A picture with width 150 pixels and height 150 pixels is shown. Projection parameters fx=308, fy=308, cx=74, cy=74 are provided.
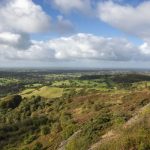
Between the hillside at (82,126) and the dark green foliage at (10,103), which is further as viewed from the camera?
the dark green foliage at (10,103)

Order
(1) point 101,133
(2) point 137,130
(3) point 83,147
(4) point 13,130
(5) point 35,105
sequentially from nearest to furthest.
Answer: (2) point 137,130 → (3) point 83,147 → (1) point 101,133 → (4) point 13,130 → (5) point 35,105

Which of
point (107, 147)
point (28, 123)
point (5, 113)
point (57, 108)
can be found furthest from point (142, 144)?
point (5, 113)

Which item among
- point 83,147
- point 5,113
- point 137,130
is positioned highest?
point 137,130

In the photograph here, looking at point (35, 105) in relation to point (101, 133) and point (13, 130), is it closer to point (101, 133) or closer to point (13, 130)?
point (13, 130)

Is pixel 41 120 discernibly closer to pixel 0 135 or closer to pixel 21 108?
pixel 0 135

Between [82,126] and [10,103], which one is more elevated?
[82,126]

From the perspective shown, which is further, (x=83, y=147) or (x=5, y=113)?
(x=5, y=113)

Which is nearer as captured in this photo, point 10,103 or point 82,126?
point 82,126

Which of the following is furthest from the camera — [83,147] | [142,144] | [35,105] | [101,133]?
[35,105]

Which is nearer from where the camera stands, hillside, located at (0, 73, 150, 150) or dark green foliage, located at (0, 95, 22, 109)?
A: hillside, located at (0, 73, 150, 150)

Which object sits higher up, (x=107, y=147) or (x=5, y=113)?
(x=107, y=147)
